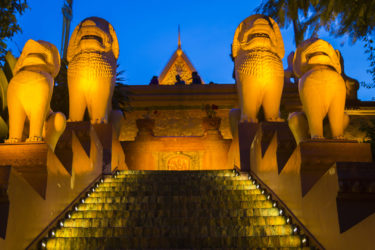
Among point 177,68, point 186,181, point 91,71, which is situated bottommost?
point 186,181

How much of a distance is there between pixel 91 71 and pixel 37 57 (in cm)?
169

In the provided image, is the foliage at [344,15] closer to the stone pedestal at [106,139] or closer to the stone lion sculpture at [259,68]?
the stone lion sculpture at [259,68]

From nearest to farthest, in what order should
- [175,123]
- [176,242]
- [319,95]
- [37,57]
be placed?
[176,242], [319,95], [37,57], [175,123]

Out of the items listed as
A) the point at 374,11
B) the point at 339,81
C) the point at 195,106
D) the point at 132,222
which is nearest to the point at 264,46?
the point at 374,11

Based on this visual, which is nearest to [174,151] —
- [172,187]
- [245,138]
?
[245,138]

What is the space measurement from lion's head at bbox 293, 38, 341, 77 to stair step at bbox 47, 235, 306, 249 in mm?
2025

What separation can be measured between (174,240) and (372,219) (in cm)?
179

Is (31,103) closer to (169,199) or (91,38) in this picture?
(169,199)

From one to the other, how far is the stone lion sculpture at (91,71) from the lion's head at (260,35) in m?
2.15

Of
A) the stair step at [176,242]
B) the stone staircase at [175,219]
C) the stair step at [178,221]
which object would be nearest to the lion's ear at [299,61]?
the stone staircase at [175,219]

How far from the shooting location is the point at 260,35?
6.77m

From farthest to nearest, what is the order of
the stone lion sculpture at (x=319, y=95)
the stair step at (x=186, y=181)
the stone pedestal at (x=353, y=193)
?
the stair step at (x=186, y=181), the stone lion sculpture at (x=319, y=95), the stone pedestal at (x=353, y=193)

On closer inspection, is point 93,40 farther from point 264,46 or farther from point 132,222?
point 132,222

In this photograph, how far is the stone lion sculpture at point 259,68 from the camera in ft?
21.7
